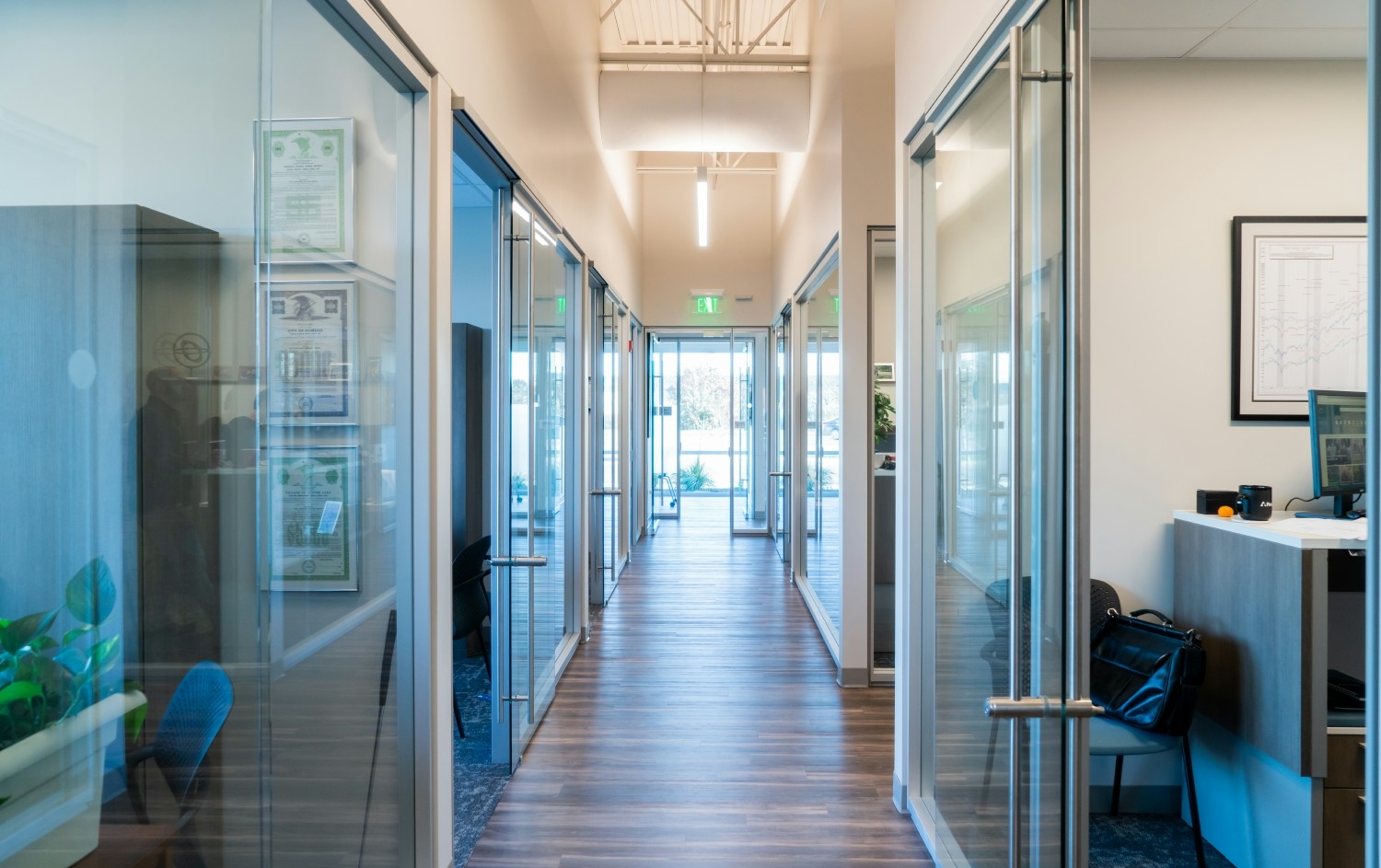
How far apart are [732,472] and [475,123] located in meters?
7.81

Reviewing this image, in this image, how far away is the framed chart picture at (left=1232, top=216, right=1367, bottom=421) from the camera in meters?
3.02

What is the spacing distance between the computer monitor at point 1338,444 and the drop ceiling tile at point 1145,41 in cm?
138

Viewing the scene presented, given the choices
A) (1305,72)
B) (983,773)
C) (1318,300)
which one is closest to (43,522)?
(983,773)

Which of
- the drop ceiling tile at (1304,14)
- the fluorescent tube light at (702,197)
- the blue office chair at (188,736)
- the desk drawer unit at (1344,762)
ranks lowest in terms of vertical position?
the desk drawer unit at (1344,762)

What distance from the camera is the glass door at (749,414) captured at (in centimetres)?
1039

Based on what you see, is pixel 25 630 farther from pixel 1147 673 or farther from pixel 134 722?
pixel 1147 673

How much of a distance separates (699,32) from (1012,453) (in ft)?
22.8

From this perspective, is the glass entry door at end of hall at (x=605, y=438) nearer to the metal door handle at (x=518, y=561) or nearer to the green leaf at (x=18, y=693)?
the metal door handle at (x=518, y=561)

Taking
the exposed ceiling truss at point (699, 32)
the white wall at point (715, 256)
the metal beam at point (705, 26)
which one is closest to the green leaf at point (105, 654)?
the metal beam at point (705, 26)

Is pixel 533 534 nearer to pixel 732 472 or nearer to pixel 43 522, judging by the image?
pixel 43 522

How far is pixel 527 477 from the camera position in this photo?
372 cm

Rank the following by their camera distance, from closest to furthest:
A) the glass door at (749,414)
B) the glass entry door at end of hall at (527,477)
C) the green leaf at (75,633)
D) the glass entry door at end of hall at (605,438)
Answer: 1. the green leaf at (75,633)
2. the glass entry door at end of hall at (527,477)
3. the glass entry door at end of hall at (605,438)
4. the glass door at (749,414)

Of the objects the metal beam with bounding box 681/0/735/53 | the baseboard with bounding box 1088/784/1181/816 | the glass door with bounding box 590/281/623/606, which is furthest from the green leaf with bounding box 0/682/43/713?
the metal beam with bounding box 681/0/735/53

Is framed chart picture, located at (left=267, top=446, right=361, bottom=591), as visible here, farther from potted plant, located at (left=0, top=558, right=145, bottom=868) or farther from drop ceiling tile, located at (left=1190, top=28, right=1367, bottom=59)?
drop ceiling tile, located at (left=1190, top=28, right=1367, bottom=59)
